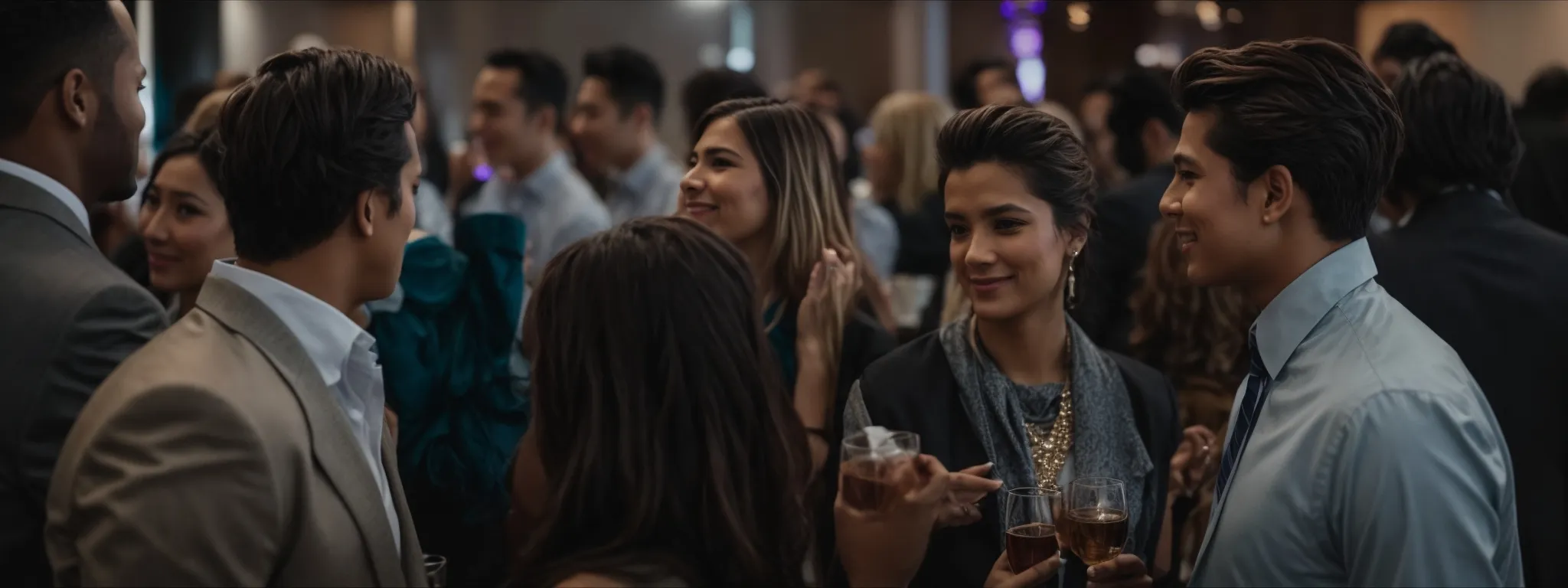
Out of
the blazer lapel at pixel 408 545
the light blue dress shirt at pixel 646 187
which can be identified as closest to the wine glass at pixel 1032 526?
the blazer lapel at pixel 408 545

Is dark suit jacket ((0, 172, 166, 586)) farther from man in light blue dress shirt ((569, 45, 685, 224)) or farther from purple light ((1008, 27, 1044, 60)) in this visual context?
purple light ((1008, 27, 1044, 60))

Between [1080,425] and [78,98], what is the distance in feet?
5.45

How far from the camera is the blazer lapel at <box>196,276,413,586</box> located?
1.52 m

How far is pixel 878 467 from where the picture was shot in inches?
60.5

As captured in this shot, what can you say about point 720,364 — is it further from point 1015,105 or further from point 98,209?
point 98,209

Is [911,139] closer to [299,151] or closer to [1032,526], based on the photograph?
[1032,526]

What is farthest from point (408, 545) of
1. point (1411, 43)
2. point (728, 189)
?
point (1411, 43)

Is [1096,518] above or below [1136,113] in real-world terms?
below

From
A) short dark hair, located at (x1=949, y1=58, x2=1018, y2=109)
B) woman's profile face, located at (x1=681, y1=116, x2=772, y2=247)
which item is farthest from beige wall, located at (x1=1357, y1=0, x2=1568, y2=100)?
woman's profile face, located at (x1=681, y1=116, x2=772, y2=247)

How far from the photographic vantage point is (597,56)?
575 cm

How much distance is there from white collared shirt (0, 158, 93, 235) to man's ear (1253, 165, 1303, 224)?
5.62 feet

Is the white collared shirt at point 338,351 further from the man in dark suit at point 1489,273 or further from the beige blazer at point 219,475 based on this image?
the man in dark suit at point 1489,273

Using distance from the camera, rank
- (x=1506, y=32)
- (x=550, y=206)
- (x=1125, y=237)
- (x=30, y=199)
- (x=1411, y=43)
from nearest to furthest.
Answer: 1. (x=30, y=199)
2. (x=1125, y=237)
3. (x=1411, y=43)
4. (x=550, y=206)
5. (x=1506, y=32)

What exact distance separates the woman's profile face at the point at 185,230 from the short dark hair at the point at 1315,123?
2011mm
